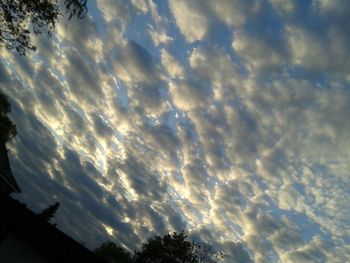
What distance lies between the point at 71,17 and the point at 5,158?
1960 centimetres

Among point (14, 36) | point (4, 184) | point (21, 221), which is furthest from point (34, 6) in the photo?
point (4, 184)

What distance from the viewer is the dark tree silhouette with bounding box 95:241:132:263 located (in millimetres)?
97500

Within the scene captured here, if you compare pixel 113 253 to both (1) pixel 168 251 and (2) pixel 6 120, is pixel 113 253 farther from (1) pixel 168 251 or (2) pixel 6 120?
(2) pixel 6 120

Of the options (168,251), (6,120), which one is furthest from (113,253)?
(6,120)

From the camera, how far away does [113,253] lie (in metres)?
99.2

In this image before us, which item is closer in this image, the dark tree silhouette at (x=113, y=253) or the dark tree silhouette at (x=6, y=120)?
the dark tree silhouette at (x=6, y=120)

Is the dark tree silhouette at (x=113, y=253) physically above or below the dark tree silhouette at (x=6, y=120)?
above

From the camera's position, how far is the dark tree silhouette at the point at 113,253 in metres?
97.5

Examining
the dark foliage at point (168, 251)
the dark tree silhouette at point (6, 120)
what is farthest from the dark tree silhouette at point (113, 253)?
the dark tree silhouette at point (6, 120)

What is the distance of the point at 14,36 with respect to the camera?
17.5 meters

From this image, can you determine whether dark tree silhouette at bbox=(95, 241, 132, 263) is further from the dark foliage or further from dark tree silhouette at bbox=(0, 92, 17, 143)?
dark tree silhouette at bbox=(0, 92, 17, 143)

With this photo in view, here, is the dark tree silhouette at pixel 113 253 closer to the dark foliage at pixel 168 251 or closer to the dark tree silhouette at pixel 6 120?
the dark foliage at pixel 168 251

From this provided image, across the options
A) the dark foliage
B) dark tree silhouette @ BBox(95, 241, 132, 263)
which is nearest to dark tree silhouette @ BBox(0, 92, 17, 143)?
the dark foliage

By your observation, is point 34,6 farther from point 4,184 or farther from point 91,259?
point 4,184
